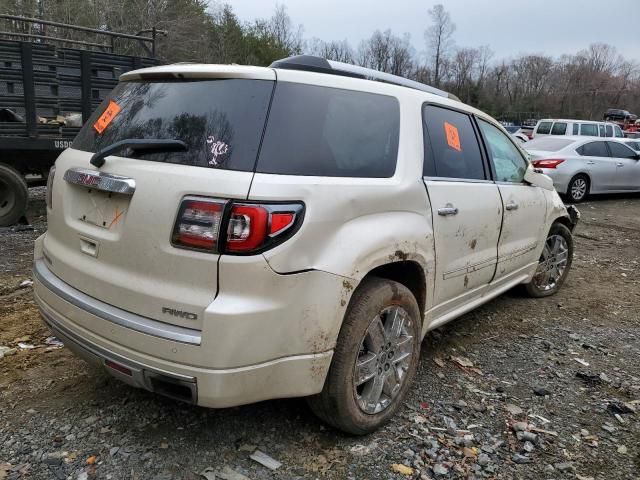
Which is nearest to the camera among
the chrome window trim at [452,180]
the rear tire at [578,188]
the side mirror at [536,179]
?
the chrome window trim at [452,180]

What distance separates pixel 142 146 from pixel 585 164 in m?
11.9

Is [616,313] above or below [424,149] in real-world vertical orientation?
below

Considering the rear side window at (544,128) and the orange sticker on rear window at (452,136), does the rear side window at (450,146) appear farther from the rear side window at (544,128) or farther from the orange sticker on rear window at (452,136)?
the rear side window at (544,128)

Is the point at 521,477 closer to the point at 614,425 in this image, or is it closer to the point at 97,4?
the point at 614,425

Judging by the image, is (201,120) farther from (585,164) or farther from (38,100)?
(585,164)

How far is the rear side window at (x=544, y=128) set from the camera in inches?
846

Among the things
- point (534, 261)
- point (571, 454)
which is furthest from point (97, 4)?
point (571, 454)

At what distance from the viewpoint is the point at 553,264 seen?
5.27m

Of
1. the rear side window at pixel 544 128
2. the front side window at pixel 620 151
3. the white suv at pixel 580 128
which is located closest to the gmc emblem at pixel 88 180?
the front side window at pixel 620 151

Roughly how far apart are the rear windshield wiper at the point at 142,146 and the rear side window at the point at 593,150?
11853 mm

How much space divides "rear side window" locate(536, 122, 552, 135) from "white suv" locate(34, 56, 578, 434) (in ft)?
67.7

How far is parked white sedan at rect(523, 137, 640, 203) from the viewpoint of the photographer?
11.8 m

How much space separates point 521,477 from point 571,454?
0.40 m

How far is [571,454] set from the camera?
278 cm
